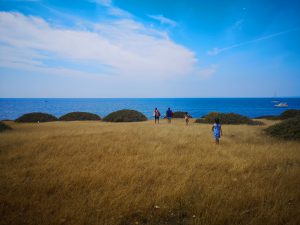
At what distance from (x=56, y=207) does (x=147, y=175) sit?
9.53 feet

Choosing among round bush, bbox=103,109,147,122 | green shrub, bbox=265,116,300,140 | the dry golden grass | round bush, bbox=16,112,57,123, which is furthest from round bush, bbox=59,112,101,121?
green shrub, bbox=265,116,300,140

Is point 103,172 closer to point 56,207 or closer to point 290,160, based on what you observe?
point 56,207

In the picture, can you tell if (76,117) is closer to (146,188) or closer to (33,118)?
(33,118)

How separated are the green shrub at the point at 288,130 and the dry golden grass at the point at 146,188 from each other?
226 inches

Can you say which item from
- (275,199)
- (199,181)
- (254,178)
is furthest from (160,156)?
(275,199)

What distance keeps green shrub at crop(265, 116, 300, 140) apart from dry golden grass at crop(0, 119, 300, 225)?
574 cm

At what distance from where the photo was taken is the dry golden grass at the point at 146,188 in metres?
3.88

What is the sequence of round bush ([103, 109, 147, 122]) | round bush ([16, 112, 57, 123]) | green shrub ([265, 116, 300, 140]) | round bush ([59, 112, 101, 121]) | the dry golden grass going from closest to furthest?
the dry golden grass < green shrub ([265, 116, 300, 140]) < round bush ([16, 112, 57, 123]) < round bush ([103, 109, 147, 122]) < round bush ([59, 112, 101, 121])

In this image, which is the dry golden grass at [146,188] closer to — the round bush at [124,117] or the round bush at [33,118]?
the round bush at [124,117]

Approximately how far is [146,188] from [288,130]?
1461 centimetres

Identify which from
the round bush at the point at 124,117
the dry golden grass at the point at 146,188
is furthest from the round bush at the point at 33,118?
the dry golden grass at the point at 146,188

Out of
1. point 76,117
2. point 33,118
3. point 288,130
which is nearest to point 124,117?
point 76,117

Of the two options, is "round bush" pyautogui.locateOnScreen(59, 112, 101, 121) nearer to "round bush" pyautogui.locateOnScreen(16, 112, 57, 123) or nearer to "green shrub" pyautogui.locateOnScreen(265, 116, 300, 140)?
"round bush" pyautogui.locateOnScreen(16, 112, 57, 123)

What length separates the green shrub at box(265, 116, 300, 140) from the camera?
1348 cm
